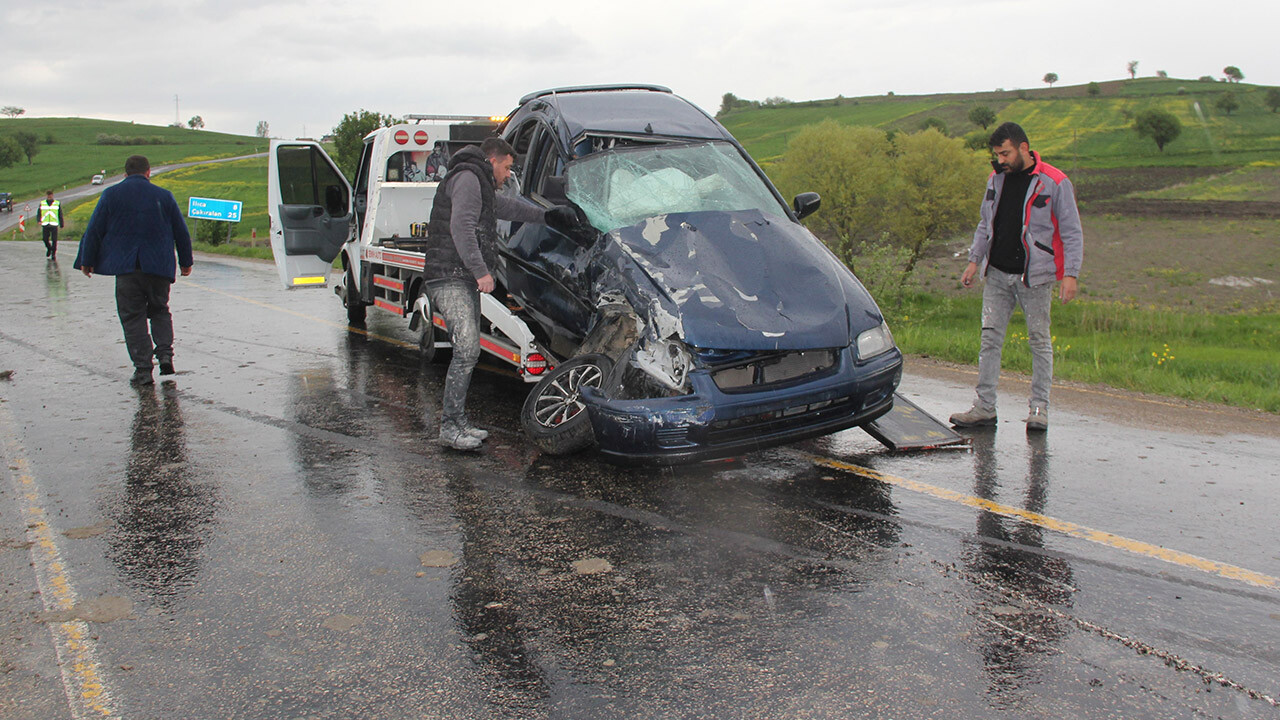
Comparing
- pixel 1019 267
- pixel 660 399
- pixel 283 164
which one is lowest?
pixel 660 399

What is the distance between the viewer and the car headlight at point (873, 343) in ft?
17.1

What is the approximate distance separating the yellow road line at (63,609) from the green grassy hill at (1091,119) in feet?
227

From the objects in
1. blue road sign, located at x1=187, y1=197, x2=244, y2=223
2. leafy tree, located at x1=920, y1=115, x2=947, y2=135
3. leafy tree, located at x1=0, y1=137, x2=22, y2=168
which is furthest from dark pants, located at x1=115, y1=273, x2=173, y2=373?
leafy tree, located at x1=0, y1=137, x2=22, y2=168

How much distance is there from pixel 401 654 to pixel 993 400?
4824 millimetres

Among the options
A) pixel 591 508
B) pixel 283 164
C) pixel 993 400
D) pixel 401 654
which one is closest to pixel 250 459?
pixel 591 508

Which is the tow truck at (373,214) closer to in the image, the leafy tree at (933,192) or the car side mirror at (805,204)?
the car side mirror at (805,204)

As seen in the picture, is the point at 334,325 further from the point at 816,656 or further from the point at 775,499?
the point at 816,656

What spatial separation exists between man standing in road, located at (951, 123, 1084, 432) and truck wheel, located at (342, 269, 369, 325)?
7.35 metres

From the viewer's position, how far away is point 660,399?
485 cm

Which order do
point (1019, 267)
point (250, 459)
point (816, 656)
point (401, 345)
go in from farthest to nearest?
point (401, 345), point (1019, 267), point (250, 459), point (816, 656)

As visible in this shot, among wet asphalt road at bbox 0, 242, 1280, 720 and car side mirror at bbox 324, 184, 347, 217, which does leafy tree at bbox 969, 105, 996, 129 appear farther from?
wet asphalt road at bbox 0, 242, 1280, 720

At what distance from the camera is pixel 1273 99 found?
9700 centimetres

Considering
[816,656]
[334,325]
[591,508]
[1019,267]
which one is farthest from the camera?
[334,325]

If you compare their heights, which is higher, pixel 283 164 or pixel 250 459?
pixel 283 164
